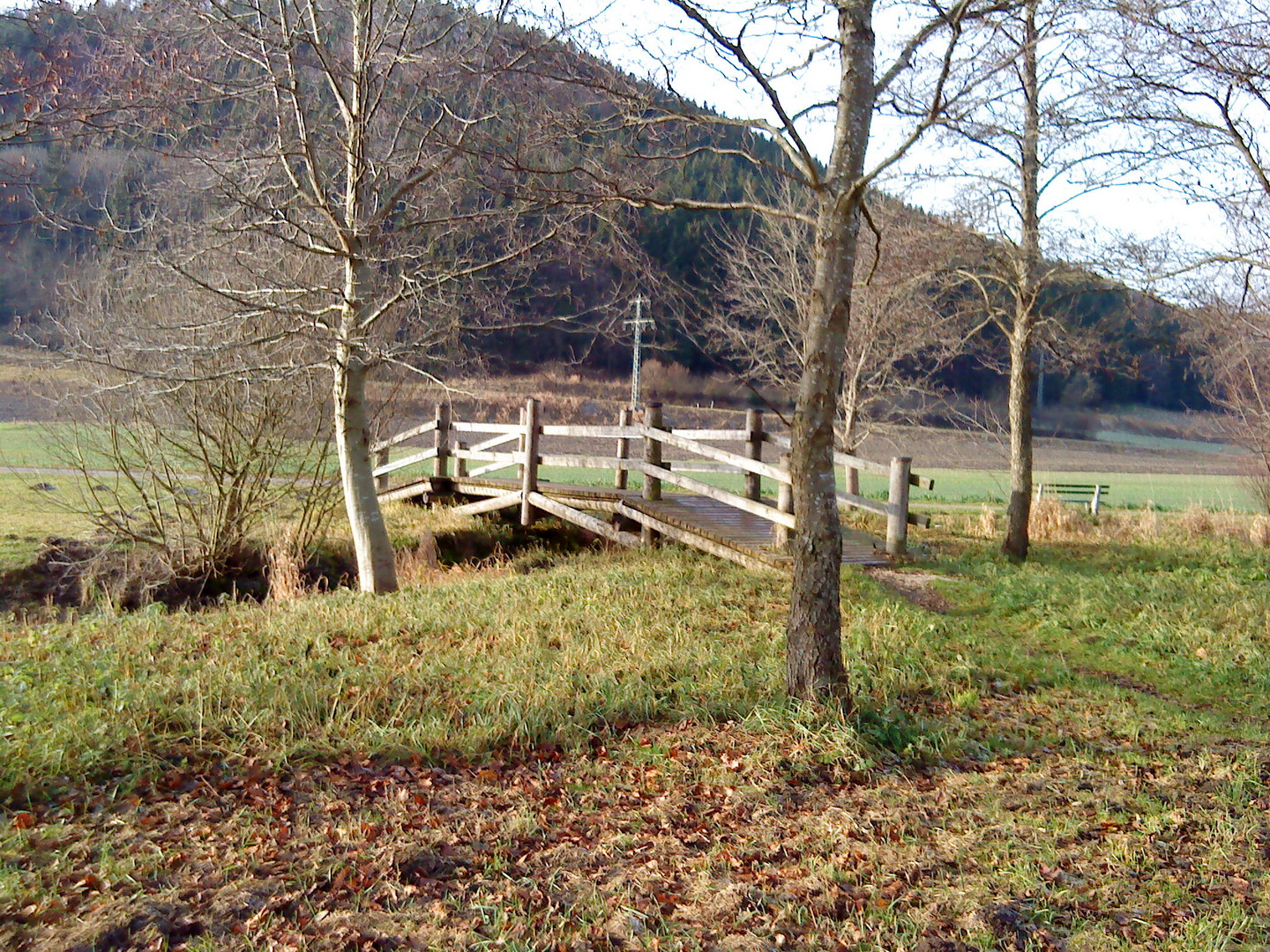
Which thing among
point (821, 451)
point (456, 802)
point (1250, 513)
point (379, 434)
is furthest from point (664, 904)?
point (1250, 513)

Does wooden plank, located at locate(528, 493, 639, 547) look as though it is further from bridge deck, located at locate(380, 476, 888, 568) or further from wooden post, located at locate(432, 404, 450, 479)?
wooden post, located at locate(432, 404, 450, 479)

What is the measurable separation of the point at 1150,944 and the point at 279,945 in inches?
115

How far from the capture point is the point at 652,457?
42.2 ft

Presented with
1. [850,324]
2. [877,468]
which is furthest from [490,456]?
[850,324]

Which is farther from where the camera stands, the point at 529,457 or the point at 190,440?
the point at 529,457

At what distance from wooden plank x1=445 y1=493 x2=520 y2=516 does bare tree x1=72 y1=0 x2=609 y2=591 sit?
12.7ft

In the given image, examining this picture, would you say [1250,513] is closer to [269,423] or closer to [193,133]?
[269,423]

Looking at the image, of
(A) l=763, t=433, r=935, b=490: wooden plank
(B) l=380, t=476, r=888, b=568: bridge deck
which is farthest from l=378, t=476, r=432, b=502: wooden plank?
(A) l=763, t=433, r=935, b=490: wooden plank

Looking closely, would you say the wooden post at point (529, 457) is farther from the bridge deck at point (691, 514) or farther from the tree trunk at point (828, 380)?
the tree trunk at point (828, 380)

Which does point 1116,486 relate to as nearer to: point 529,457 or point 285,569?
point 529,457

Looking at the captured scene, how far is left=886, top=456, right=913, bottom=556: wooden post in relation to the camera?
10156mm

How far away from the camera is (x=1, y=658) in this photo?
6.40 m

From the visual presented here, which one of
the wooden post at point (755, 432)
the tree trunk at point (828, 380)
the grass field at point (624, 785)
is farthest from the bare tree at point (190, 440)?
the tree trunk at point (828, 380)

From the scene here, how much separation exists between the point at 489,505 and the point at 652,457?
323 centimetres
